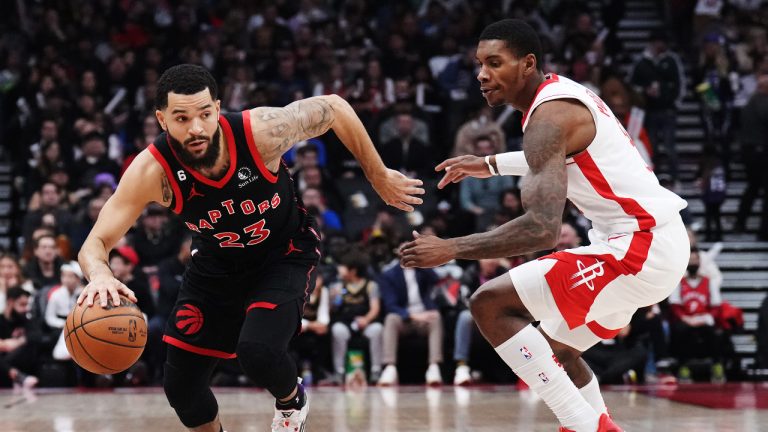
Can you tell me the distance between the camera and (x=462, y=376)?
33.4ft

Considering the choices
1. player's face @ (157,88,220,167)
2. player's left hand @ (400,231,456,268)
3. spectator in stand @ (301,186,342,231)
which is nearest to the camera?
player's left hand @ (400,231,456,268)

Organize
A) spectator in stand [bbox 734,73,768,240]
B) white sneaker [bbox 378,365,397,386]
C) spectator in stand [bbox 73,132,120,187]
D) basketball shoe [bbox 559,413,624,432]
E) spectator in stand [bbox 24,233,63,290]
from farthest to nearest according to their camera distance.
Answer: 1. spectator in stand [bbox 734,73,768,240]
2. spectator in stand [bbox 73,132,120,187]
3. spectator in stand [bbox 24,233,63,290]
4. white sneaker [bbox 378,365,397,386]
5. basketball shoe [bbox 559,413,624,432]

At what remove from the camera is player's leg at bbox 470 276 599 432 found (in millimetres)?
4867

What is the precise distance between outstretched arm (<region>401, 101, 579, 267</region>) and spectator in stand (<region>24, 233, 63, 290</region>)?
23.3ft

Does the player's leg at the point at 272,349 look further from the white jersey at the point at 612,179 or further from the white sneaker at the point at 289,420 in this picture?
the white jersey at the point at 612,179

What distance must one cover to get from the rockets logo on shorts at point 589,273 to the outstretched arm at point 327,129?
0.83 metres

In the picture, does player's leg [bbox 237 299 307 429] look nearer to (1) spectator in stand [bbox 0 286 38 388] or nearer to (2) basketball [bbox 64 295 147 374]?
(2) basketball [bbox 64 295 147 374]

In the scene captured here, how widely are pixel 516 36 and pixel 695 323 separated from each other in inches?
258

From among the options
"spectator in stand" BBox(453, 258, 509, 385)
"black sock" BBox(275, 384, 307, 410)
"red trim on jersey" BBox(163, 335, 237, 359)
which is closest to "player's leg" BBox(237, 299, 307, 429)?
"black sock" BBox(275, 384, 307, 410)

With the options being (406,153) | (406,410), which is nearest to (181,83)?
(406,410)

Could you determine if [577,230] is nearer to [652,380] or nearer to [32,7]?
[652,380]

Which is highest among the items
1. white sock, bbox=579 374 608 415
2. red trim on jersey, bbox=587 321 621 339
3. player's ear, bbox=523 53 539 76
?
player's ear, bbox=523 53 539 76

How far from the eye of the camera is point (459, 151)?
41.0ft

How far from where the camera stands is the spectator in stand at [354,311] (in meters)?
10.4
